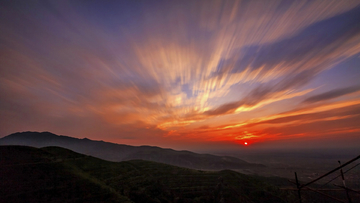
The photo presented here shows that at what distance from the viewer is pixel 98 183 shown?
52.5 metres

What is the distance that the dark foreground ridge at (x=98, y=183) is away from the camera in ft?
135

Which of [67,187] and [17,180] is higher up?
[17,180]

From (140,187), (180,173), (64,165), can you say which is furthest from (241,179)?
(64,165)

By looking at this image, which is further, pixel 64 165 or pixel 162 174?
pixel 162 174

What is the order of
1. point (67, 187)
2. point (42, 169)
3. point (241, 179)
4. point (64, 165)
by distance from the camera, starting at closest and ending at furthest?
point (67, 187) < point (42, 169) < point (64, 165) < point (241, 179)

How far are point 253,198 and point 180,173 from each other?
4238cm

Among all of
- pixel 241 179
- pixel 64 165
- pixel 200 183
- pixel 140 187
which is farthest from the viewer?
pixel 241 179

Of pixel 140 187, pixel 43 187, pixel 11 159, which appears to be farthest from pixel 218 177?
pixel 11 159

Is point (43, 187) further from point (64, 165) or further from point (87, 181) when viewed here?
point (64, 165)

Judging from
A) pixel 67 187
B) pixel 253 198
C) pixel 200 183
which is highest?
pixel 67 187

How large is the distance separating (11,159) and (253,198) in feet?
347

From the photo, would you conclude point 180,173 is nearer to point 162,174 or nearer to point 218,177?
point 162,174

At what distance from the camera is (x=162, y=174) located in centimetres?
8681

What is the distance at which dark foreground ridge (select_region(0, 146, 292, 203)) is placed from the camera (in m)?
41.1
